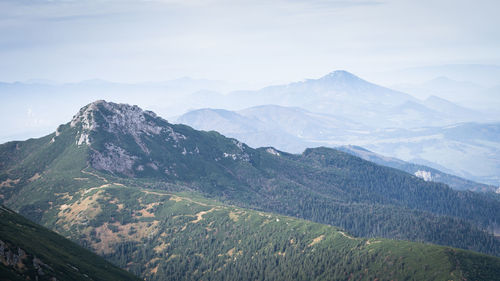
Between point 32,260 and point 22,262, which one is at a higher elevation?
point 22,262

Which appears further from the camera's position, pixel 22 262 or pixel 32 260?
pixel 32 260

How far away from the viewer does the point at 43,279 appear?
144500 mm

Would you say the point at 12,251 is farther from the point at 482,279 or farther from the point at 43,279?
the point at 482,279

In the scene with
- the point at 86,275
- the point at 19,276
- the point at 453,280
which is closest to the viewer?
the point at 19,276

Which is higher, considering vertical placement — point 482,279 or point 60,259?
point 60,259

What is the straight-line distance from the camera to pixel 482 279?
200 m

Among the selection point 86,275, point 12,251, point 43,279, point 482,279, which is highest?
point 12,251

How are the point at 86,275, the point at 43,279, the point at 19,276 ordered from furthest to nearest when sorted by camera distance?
the point at 86,275 < the point at 43,279 < the point at 19,276

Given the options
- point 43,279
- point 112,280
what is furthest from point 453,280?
point 43,279

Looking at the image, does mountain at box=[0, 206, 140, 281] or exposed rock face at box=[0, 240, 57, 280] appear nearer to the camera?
mountain at box=[0, 206, 140, 281]

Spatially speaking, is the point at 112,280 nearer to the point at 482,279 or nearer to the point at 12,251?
the point at 12,251

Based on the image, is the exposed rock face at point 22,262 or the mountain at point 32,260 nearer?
the mountain at point 32,260

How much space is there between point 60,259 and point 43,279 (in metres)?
42.3

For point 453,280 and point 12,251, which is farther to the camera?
point 453,280
